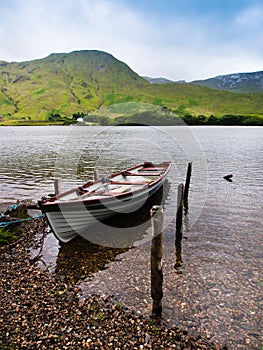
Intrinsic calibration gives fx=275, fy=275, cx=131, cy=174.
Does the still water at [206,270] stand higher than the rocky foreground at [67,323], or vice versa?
the rocky foreground at [67,323]

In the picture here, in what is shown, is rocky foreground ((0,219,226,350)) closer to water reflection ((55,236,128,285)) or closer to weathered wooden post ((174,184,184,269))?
water reflection ((55,236,128,285))

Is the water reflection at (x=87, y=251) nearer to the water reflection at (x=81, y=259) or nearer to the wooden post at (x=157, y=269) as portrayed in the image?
the water reflection at (x=81, y=259)

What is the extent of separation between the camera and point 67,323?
318 inches

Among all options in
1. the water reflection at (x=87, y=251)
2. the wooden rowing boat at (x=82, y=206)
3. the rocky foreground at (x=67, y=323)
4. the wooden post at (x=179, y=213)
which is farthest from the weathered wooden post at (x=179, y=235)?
the rocky foreground at (x=67, y=323)

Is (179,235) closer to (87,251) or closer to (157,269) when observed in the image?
(87,251)

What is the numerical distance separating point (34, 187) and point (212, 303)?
2172 centimetres

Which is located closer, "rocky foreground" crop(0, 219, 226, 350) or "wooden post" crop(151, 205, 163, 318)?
"rocky foreground" crop(0, 219, 226, 350)

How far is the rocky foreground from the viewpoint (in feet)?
24.3

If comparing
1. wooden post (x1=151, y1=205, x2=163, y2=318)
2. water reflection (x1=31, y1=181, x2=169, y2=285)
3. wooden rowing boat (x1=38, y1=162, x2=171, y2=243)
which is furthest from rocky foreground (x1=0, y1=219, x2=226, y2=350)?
wooden rowing boat (x1=38, y1=162, x2=171, y2=243)

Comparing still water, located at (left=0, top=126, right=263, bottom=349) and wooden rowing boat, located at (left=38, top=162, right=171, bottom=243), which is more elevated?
wooden rowing boat, located at (left=38, top=162, right=171, bottom=243)

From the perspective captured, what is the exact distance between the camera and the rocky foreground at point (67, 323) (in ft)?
24.3

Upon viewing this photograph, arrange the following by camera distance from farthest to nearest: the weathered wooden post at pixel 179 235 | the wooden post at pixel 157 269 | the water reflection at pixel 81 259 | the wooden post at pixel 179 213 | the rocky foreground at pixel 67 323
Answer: the wooden post at pixel 179 213, the weathered wooden post at pixel 179 235, the water reflection at pixel 81 259, the wooden post at pixel 157 269, the rocky foreground at pixel 67 323

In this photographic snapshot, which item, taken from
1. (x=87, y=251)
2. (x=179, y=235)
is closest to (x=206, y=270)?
(x=179, y=235)

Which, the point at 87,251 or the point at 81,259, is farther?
the point at 87,251
